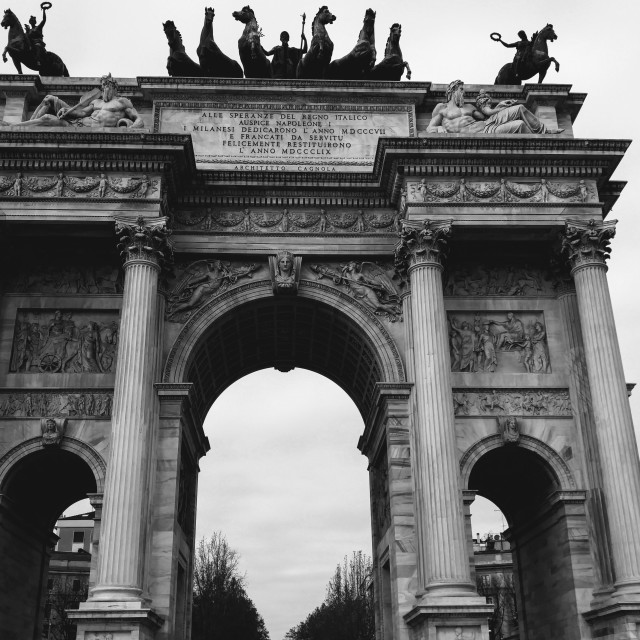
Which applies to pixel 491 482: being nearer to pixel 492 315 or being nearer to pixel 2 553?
pixel 492 315

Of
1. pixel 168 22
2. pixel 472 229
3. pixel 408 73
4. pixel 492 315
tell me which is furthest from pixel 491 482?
pixel 168 22

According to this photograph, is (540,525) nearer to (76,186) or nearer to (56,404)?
(56,404)

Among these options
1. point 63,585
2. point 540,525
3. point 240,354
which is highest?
point 240,354

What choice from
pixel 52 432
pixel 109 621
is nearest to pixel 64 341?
pixel 52 432

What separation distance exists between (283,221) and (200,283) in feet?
9.77

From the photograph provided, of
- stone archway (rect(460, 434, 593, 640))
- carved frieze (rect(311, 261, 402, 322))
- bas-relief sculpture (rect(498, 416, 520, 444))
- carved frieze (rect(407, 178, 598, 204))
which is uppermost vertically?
carved frieze (rect(407, 178, 598, 204))

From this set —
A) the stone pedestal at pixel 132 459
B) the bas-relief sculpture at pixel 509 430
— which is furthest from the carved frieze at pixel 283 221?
the bas-relief sculpture at pixel 509 430

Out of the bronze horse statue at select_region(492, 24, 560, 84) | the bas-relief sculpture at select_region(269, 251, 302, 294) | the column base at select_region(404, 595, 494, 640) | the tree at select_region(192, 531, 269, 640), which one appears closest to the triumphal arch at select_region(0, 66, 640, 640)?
the bas-relief sculpture at select_region(269, 251, 302, 294)

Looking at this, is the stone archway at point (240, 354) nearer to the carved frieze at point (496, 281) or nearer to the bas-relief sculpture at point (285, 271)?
the bas-relief sculpture at point (285, 271)

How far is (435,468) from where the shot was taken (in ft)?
64.8

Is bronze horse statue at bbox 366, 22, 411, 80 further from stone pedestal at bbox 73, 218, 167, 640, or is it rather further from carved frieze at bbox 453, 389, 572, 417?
carved frieze at bbox 453, 389, 572, 417

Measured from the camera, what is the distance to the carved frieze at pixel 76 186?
2231 cm

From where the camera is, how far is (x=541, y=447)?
71.8ft

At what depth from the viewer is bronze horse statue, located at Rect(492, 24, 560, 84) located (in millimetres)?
26094
